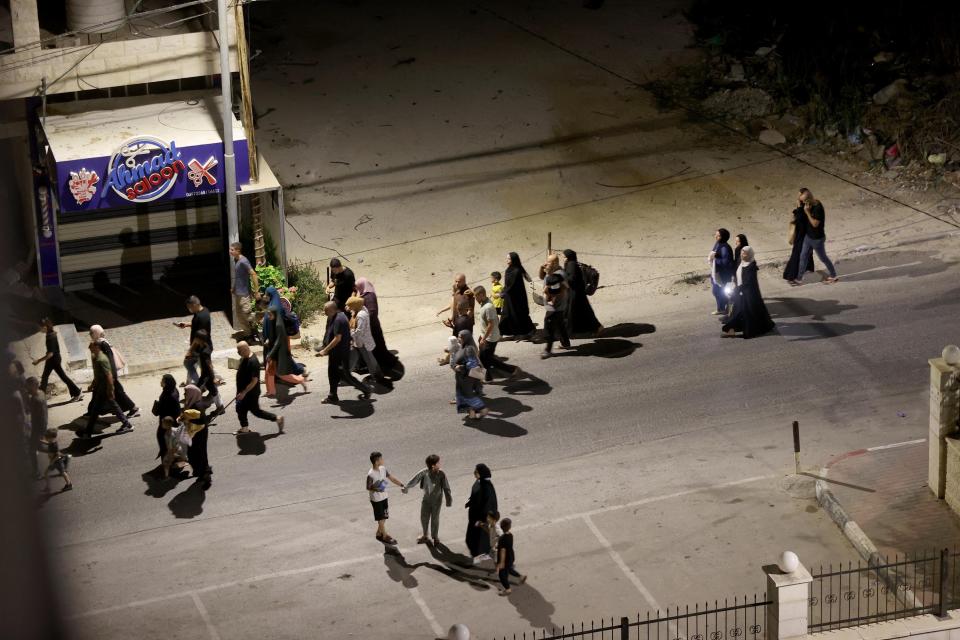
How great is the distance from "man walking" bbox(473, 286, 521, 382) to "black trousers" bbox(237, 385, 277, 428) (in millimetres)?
3171

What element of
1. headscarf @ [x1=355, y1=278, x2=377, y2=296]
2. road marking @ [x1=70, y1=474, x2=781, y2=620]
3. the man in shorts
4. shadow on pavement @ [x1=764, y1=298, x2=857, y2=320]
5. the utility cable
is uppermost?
the utility cable

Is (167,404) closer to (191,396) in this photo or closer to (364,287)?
(191,396)

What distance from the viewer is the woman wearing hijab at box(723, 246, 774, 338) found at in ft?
62.5

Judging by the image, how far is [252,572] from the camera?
47.8 ft

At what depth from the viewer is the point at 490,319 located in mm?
18016

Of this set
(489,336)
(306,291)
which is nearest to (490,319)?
(489,336)

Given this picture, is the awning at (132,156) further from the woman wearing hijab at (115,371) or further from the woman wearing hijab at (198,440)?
the woman wearing hijab at (198,440)

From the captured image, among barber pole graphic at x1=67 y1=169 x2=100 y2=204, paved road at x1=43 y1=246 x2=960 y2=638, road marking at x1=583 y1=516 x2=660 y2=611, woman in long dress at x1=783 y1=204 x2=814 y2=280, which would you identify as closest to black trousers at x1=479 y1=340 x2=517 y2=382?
paved road at x1=43 y1=246 x2=960 y2=638

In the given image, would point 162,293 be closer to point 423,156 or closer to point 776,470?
point 423,156

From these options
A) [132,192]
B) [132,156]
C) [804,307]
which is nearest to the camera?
[132,156]

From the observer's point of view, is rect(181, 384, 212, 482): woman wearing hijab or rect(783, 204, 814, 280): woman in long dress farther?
rect(783, 204, 814, 280): woman in long dress

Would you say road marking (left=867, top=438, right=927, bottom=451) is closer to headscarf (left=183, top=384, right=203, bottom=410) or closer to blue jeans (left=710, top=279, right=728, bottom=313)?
blue jeans (left=710, top=279, right=728, bottom=313)

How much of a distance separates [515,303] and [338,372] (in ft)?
10.5

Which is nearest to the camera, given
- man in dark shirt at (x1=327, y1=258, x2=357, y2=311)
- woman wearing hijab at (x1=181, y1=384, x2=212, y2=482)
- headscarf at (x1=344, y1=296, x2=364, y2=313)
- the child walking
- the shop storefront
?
the child walking
